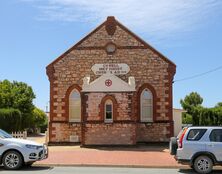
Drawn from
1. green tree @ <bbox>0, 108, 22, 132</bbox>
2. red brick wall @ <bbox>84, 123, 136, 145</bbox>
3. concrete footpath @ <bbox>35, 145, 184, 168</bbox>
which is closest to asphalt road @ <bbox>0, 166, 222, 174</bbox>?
concrete footpath @ <bbox>35, 145, 184, 168</bbox>

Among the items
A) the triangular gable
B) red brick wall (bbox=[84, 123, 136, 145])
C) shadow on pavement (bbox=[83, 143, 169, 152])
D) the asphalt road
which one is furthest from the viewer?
the triangular gable

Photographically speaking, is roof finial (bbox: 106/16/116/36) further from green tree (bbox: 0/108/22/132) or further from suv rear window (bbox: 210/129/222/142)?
green tree (bbox: 0/108/22/132)

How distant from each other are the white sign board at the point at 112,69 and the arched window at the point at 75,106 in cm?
206

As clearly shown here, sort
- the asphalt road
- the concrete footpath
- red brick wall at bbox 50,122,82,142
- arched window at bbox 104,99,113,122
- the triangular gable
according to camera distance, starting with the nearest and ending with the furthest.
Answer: the asphalt road
the concrete footpath
the triangular gable
arched window at bbox 104,99,113,122
red brick wall at bbox 50,122,82,142

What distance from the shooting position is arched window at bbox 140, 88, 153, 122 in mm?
31938

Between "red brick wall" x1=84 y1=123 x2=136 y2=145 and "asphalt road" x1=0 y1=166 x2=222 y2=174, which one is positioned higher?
"red brick wall" x1=84 y1=123 x2=136 y2=145

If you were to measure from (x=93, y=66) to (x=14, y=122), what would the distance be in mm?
17767

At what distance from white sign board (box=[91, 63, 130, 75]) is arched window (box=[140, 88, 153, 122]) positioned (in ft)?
6.57

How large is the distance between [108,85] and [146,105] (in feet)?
12.2

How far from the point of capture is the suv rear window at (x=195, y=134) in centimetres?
1748

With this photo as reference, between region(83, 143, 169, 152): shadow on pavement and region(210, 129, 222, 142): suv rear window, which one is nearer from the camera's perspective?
region(210, 129, 222, 142): suv rear window

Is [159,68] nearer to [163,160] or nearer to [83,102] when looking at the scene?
[83,102]

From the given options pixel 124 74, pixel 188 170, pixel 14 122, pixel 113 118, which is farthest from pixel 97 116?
pixel 14 122

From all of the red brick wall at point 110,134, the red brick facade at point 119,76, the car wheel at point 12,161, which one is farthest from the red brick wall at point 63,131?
the car wheel at point 12,161
